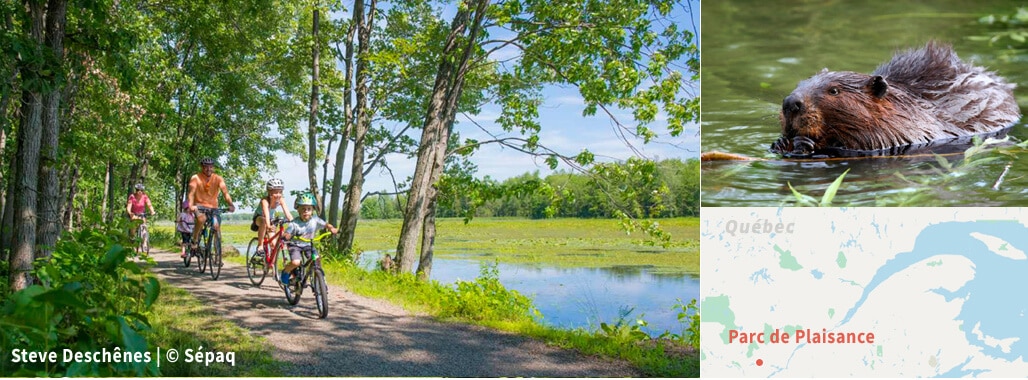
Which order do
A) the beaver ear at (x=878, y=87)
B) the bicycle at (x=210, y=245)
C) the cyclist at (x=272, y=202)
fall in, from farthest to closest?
the bicycle at (x=210, y=245) → the cyclist at (x=272, y=202) → the beaver ear at (x=878, y=87)

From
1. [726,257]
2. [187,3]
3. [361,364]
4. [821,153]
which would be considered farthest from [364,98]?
[821,153]

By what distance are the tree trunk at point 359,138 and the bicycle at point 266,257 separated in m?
1.96

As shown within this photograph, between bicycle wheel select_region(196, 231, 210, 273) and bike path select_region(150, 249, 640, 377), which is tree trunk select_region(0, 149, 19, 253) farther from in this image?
bike path select_region(150, 249, 640, 377)

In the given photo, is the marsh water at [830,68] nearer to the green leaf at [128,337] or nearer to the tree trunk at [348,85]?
the green leaf at [128,337]

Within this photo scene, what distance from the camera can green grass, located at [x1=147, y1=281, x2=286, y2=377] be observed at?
3939 millimetres

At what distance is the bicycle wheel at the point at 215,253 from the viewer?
6.29 meters

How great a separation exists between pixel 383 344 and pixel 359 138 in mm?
3917

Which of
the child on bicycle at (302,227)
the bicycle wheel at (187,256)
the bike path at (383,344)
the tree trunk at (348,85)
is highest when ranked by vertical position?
the tree trunk at (348,85)

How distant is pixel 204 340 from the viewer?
4277mm

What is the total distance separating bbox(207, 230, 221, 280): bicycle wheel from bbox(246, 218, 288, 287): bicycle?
0.30m

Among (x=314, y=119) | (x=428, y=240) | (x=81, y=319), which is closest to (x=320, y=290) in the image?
(x=81, y=319)

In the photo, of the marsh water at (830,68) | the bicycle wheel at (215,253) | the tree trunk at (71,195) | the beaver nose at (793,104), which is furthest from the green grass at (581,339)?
the tree trunk at (71,195)

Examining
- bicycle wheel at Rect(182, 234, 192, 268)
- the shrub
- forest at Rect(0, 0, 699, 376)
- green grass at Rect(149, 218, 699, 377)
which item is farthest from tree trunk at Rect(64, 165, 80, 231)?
the shrub

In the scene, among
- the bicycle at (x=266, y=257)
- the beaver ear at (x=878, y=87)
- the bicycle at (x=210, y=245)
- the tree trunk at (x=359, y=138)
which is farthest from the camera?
the tree trunk at (x=359, y=138)
